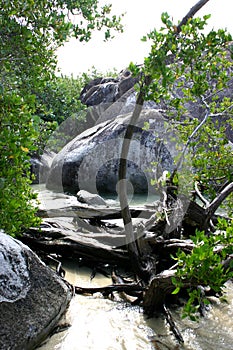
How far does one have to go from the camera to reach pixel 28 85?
5.11 m

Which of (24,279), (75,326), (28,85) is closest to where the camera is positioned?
(24,279)

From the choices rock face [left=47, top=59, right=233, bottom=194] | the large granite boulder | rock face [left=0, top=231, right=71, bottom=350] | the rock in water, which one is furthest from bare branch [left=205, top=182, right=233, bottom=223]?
the large granite boulder

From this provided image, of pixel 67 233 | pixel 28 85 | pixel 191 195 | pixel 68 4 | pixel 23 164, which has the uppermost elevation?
pixel 68 4

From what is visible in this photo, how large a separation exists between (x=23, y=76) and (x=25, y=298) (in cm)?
355

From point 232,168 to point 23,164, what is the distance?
9.70ft

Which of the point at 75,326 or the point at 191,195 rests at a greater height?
the point at 191,195

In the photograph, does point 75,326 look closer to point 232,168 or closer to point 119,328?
point 119,328

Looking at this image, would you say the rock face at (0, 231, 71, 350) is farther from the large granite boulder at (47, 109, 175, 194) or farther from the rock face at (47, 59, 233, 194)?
the large granite boulder at (47, 109, 175, 194)

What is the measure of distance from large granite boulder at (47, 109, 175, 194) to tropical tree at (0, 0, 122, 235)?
7.09 m

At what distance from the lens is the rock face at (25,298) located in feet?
9.09

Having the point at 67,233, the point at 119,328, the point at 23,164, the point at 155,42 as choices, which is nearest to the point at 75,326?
the point at 119,328

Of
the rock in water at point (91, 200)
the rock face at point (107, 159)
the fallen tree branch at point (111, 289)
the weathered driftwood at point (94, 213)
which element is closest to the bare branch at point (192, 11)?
the fallen tree branch at point (111, 289)

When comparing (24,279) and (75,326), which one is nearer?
(24,279)

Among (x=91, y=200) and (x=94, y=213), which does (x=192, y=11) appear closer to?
(x=94, y=213)
